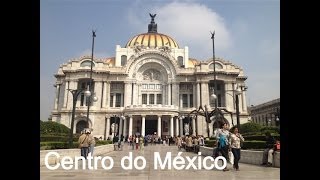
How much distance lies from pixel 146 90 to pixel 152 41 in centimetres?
1118

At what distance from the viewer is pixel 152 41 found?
6291cm

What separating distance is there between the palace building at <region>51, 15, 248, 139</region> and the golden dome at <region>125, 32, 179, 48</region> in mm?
5794

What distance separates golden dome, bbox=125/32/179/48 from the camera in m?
62.7

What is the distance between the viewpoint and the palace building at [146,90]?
53.3 meters

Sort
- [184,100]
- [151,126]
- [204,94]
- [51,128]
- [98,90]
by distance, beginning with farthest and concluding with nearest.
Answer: [184,100]
[98,90]
[204,94]
[151,126]
[51,128]

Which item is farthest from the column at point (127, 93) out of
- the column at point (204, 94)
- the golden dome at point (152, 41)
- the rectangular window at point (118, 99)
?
the column at point (204, 94)

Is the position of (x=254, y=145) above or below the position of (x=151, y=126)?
above

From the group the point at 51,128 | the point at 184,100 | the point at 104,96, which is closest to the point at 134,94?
the point at 104,96

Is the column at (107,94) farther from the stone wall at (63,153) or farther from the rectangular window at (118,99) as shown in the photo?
the stone wall at (63,153)

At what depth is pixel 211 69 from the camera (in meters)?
54.9

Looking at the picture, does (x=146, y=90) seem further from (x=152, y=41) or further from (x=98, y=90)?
(x=152, y=41)
